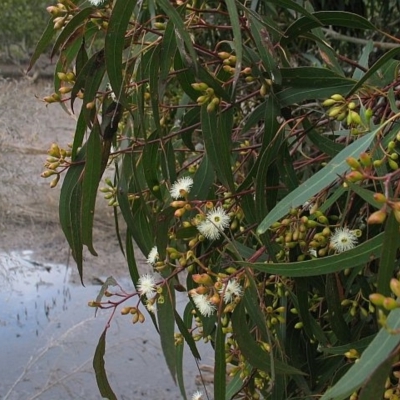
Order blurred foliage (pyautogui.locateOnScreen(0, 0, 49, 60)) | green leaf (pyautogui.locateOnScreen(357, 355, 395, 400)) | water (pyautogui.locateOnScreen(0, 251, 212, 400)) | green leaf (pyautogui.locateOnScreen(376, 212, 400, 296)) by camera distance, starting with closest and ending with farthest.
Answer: green leaf (pyautogui.locateOnScreen(357, 355, 395, 400)) → green leaf (pyautogui.locateOnScreen(376, 212, 400, 296)) → water (pyautogui.locateOnScreen(0, 251, 212, 400)) → blurred foliage (pyautogui.locateOnScreen(0, 0, 49, 60))

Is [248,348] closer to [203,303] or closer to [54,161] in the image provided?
[203,303]

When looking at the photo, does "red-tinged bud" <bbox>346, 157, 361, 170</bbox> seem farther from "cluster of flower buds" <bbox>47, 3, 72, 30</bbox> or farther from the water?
the water

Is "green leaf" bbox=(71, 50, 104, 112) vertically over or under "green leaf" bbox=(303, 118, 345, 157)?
over

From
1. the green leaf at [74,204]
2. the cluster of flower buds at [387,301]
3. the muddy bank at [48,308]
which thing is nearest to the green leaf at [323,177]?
the cluster of flower buds at [387,301]

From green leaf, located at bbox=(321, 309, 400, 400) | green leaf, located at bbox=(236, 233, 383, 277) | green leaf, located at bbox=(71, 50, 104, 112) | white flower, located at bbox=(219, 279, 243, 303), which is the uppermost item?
green leaf, located at bbox=(71, 50, 104, 112)

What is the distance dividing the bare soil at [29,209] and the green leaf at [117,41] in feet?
10.1

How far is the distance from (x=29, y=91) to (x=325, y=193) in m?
4.05

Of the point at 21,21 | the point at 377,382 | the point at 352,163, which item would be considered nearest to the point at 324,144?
the point at 352,163

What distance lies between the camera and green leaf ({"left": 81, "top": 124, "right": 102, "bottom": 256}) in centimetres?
79

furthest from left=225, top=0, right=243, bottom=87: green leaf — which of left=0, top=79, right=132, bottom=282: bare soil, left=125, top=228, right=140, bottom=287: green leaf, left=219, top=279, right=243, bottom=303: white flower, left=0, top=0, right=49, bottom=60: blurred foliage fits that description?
left=0, top=0, right=49, bottom=60: blurred foliage

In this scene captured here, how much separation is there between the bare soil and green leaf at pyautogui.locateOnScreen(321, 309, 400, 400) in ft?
11.0

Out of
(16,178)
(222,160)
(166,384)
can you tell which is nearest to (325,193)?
(222,160)

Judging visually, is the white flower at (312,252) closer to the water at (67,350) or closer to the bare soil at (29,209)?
the water at (67,350)

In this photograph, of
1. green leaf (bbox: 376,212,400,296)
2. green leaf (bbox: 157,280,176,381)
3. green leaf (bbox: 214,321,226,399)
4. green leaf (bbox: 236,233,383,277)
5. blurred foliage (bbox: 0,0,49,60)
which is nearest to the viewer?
green leaf (bbox: 376,212,400,296)
